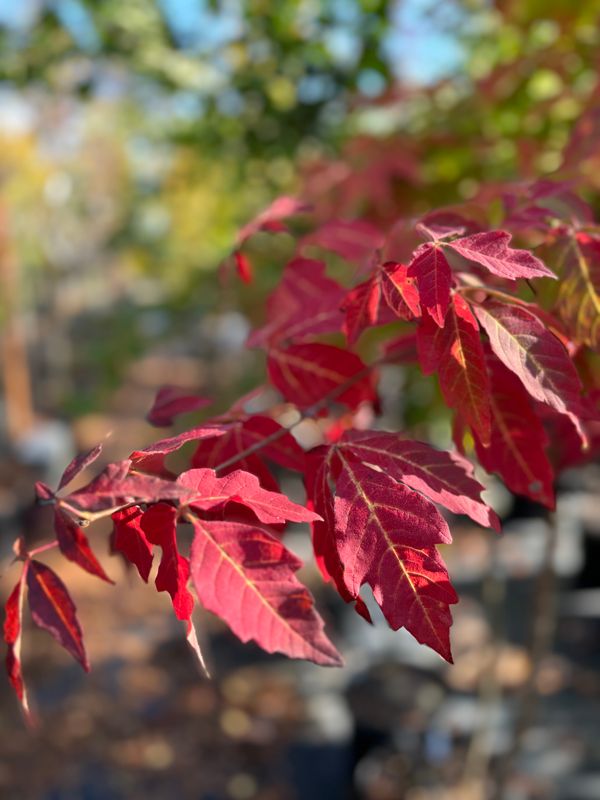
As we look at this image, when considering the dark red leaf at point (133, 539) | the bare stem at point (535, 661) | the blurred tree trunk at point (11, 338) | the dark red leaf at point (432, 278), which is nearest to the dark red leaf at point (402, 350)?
the dark red leaf at point (432, 278)

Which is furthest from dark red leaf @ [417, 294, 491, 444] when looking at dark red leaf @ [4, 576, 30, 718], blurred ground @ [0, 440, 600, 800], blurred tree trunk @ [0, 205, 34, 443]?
blurred tree trunk @ [0, 205, 34, 443]

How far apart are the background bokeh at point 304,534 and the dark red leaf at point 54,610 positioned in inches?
1.1

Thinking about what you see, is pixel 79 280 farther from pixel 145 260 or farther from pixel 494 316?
pixel 494 316

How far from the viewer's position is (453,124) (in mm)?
1519

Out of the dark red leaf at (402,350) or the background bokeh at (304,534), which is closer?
the dark red leaf at (402,350)

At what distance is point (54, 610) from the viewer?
19.5 inches

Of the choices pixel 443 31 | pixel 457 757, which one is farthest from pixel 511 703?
pixel 443 31

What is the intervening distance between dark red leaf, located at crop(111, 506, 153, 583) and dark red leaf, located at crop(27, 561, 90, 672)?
54 mm

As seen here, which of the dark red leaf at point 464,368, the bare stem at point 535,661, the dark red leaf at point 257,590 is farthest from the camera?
the bare stem at point 535,661

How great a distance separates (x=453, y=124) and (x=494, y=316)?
1.08 m

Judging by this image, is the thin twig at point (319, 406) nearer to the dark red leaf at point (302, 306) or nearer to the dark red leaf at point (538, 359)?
the dark red leaf at point (302, 306)

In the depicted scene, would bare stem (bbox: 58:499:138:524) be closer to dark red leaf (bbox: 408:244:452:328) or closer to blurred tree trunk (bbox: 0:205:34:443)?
dark red leaf (bbox: 408:244:452:328)

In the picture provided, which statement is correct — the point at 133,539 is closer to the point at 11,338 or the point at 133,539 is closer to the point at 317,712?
the point at 317,712

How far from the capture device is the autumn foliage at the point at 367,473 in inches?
18.6
